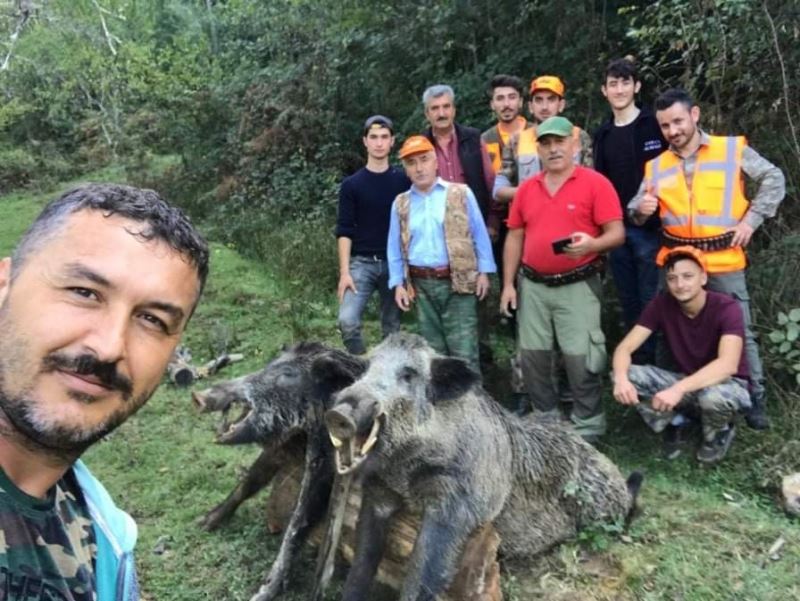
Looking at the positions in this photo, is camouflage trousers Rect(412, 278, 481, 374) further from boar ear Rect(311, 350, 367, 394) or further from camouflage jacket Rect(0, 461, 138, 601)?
camouflage jacket Rect(0, 461, 138, 601)

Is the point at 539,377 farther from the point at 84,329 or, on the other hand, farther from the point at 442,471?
the point at 84,329

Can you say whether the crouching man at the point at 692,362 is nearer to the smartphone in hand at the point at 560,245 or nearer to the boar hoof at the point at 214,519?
the smartphone in hand at the point at 560,245

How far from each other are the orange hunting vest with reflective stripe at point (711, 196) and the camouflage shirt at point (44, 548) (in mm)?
4039

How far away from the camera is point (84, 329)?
48.6 inches

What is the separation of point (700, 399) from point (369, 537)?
2.29m

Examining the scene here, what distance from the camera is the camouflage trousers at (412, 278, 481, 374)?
4938mm

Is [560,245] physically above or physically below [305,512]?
above

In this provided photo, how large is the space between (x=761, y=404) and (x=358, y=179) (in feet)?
10.5

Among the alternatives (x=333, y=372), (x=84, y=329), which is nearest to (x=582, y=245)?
(x=333, y=372)

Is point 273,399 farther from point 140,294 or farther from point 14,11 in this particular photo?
point 14,11

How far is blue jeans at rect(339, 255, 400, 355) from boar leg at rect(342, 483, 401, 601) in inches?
81.5

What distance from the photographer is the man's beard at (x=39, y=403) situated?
1.19 meters

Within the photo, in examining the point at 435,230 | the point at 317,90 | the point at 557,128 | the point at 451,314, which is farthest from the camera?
the point at 317,90

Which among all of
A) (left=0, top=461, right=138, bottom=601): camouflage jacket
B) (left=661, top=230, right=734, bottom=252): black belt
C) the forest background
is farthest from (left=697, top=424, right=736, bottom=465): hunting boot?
(left=0, top=461, right=138, bottom=601): camouflage jacket
